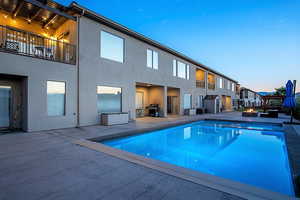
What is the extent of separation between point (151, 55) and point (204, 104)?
416 inches

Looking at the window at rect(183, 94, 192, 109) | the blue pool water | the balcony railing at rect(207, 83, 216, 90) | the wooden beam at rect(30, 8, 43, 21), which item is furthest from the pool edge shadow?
the balcony railing at rect(207, 83, 216, 90)

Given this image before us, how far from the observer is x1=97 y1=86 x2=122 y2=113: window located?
28.0ft

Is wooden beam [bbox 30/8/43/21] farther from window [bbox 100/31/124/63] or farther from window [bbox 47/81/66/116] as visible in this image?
window [bbox 47/81/66/116]

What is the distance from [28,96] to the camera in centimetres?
605

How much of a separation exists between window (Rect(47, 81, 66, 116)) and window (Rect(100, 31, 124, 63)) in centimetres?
296

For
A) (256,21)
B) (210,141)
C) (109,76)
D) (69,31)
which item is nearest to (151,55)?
(109,76)

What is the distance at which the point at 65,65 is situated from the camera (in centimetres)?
712

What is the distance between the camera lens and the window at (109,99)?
854cm

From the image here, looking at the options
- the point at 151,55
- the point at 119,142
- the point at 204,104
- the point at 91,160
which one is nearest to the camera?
the point at 91,160

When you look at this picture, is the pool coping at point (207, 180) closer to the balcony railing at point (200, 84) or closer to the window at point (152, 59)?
A: the window at point (152, 59)

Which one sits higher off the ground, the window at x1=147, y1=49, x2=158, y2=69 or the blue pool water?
the window at x1=147, y1=49, x2=158, y2=69

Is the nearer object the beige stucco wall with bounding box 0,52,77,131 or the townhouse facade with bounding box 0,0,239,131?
the beige stucco wall with bounding box 0,52,77,131

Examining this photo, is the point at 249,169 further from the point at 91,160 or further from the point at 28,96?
the point at 28,96

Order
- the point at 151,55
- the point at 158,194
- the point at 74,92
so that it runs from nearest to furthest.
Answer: the point at 158,194 → the point at 74,92 → the point at 151,55
